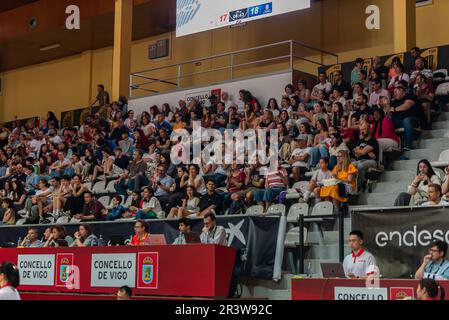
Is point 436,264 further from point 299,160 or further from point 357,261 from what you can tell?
point 299,160

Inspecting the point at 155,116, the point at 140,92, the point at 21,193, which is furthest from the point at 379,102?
the point at 140,92

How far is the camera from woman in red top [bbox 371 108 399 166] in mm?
14156

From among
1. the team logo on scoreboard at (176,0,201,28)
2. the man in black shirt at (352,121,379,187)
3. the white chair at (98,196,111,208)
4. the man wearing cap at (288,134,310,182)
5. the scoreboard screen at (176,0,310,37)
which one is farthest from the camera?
the team logo on scoreboard at (176,0,201,28)

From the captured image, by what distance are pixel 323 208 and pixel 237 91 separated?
24.9 ft

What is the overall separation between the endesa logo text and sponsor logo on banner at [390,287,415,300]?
1602 mm

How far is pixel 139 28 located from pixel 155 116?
244 inches

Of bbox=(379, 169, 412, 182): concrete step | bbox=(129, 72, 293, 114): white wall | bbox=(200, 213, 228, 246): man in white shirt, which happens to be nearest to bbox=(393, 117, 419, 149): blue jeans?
bbox=(379, 169, 412, 182): concrete step

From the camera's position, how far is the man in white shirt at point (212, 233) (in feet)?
38.9

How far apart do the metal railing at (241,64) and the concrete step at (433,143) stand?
579cm

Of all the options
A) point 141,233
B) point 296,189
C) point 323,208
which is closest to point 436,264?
point 323,208

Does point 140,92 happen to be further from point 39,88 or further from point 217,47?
point 39,88

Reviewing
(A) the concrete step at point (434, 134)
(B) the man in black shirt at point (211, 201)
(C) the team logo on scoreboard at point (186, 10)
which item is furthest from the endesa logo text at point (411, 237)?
(C) the team logo on scoreboard at point (186, 10)

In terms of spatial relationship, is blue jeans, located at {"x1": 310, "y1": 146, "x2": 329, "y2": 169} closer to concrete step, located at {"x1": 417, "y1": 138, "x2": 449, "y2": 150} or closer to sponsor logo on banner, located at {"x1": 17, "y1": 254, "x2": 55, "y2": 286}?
concrete step, located at {"x1": 417, "y1": 138, "x2": 449, "y2": 150}

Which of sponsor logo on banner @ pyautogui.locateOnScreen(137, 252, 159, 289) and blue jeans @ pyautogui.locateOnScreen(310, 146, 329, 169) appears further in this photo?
blue jeans @ pyautogui.locateOnScreen(310, 146, 329, 169)
